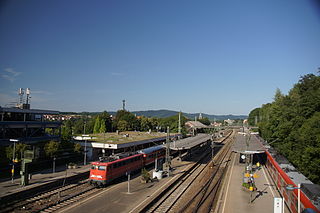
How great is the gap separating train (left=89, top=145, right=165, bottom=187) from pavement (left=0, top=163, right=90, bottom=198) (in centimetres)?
488

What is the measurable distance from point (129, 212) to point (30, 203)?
30.9 feet

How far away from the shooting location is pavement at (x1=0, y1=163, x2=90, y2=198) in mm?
23741

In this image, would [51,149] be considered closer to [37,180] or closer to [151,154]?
[37,180]

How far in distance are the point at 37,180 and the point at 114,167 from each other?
365 inches

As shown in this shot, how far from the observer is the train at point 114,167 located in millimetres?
25500

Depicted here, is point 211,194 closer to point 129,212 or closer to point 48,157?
point 129,212

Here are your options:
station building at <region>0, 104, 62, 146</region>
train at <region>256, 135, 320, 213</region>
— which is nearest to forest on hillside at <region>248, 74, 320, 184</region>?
train at <region>256, 135, 320, 213</region>

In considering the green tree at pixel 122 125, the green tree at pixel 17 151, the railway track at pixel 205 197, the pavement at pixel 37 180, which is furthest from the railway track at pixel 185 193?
the green tree at pixel 122 125

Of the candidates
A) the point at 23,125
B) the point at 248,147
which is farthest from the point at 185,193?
the point at 23,125

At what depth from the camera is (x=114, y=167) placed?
27.0 m

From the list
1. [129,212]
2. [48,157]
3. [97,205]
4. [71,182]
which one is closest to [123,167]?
[71,182]

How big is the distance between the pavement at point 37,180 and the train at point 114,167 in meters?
4.88

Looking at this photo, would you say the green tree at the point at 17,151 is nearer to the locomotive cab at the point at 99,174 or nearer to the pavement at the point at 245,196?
the locomotive cab at the point at 99,174

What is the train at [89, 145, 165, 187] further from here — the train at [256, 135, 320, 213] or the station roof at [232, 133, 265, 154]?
the train at [256, 135, 320, 213]
